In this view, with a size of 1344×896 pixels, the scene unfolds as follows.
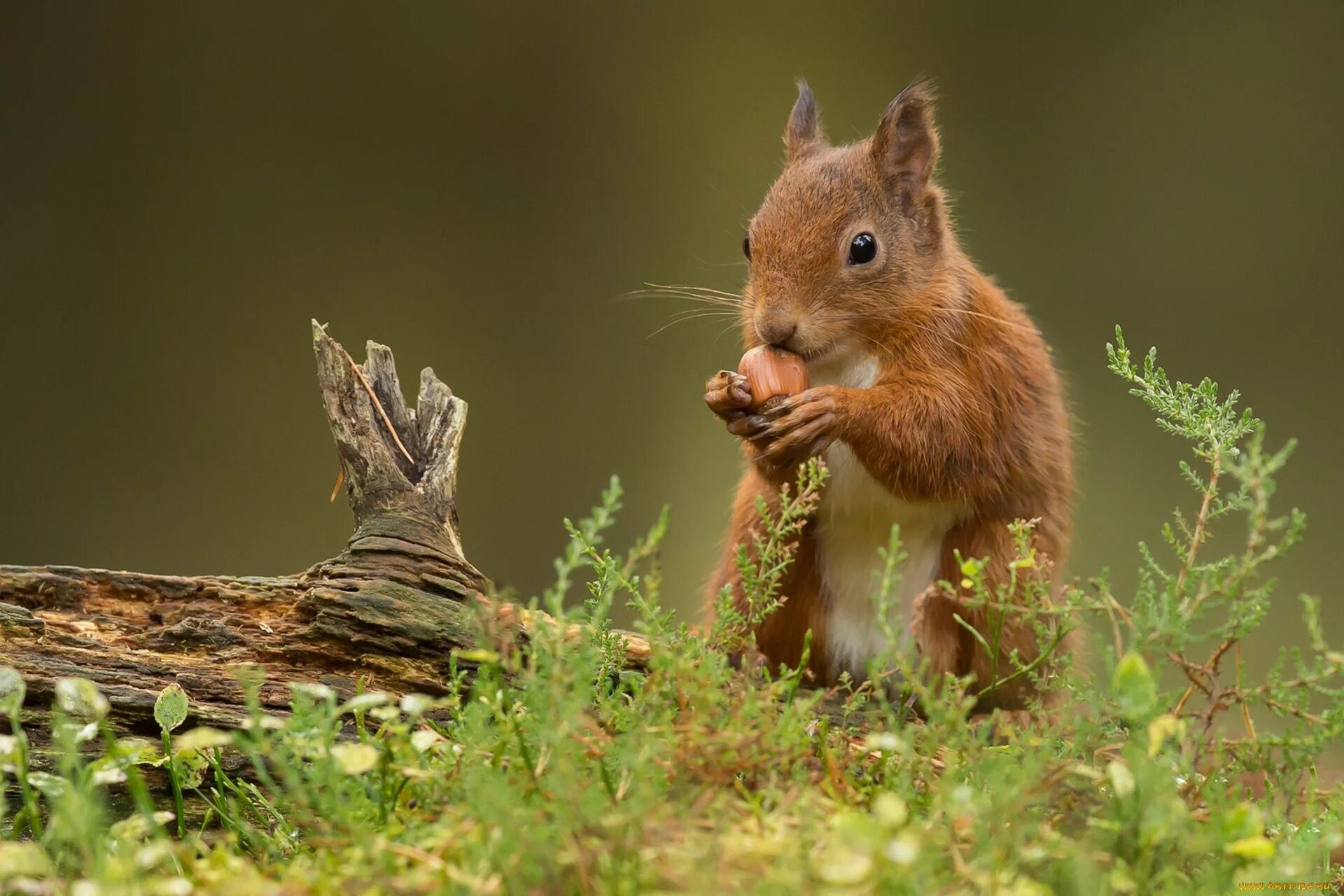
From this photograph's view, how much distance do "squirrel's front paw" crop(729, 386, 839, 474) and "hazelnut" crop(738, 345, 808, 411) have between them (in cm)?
2

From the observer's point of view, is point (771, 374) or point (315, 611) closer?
point (315, 611)

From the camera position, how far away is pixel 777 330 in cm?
140

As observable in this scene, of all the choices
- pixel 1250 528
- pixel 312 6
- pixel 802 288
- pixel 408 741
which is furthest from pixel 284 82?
pixel 1250 528

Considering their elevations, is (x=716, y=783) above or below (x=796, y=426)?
below

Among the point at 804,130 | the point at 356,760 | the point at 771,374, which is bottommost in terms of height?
the point at 356,760

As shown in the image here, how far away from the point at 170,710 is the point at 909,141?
1.04 metres

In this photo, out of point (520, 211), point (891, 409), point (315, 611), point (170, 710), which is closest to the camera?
point (170, 710)

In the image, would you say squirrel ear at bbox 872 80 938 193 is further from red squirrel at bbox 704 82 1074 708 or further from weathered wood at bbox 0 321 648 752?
weathered wood at bbox 0 321 648 752

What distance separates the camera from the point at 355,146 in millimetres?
3000

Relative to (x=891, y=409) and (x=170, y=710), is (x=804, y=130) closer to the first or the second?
(x=891, y=409)

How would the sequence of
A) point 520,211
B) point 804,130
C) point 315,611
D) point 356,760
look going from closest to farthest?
point 356,760 < point 315,611 < point 804,130 < point 520,211

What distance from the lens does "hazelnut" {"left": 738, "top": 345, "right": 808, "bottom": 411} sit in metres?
1.37

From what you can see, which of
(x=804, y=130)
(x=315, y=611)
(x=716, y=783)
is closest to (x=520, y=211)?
(x=804, y=130)

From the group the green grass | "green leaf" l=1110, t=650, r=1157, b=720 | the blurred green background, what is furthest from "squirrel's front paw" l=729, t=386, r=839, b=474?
the blurred green background
